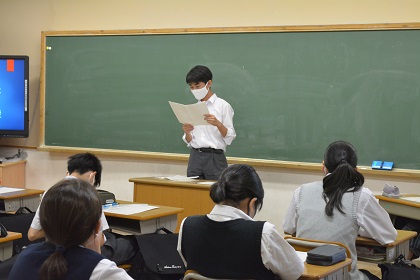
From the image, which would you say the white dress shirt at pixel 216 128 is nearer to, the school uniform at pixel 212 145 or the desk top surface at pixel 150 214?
the school uniform at pixel 212 145

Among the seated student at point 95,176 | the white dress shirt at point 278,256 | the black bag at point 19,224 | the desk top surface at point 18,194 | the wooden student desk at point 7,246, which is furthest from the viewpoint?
the desk top surface at point 18,194

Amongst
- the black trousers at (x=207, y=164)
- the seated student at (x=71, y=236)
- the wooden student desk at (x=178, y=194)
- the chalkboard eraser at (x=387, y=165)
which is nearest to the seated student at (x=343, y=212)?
the seated student at (x=71, y=236)

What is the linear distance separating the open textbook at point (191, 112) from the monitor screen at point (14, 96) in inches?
113

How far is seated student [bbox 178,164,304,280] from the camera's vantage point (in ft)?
8.04

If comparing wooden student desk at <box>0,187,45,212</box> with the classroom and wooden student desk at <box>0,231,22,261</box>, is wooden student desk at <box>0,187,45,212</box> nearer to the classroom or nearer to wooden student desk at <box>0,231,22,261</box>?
wooden student desk at <box>0,231,22,261</box>

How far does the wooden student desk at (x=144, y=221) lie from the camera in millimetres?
4207

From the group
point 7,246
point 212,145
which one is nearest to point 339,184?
point 7,246

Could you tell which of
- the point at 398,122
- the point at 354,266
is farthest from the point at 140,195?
the point at 354,266

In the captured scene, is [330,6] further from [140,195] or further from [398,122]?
[140,195]

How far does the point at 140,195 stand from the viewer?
5.76 m

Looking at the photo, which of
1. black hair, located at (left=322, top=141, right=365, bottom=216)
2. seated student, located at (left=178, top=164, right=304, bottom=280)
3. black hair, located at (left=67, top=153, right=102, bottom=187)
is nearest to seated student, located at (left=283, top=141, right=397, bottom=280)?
black hair, located at (left=322, top=141, right=365, bottom=216)

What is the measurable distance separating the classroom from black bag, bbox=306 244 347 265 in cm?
341

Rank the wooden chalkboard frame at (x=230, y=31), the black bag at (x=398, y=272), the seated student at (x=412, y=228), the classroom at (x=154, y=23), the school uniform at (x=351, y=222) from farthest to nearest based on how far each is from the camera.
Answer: the classroom at (x=154, y=23) → the wooden chalkboard frame at (x=230, y=31) → the seated student at (x=412, y=228) → the school uniform at (x=351, y=222) → the black bag at (x=398, y=272)

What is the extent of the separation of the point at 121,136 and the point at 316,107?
7.66 ft
